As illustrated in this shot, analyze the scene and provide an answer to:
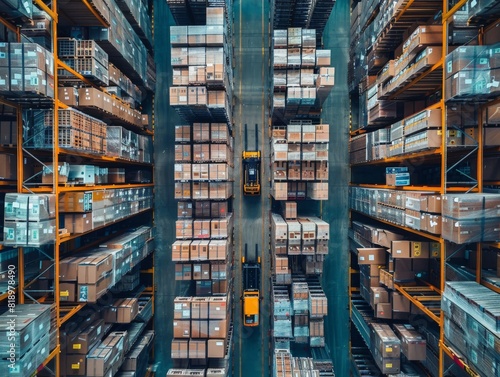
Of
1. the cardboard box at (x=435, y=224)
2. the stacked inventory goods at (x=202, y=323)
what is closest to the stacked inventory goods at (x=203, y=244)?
the stacked inventory goods at (x=202, y=323)

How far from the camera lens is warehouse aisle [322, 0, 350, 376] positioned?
13.7m

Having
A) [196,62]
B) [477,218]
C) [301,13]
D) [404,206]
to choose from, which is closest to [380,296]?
[404,206]

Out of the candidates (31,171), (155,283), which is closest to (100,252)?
(31,171)

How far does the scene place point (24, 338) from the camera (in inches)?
240

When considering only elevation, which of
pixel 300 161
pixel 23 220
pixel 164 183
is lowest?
pixel 23 220

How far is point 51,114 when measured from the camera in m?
7.33

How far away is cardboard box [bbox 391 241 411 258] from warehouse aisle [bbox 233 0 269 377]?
577 cm

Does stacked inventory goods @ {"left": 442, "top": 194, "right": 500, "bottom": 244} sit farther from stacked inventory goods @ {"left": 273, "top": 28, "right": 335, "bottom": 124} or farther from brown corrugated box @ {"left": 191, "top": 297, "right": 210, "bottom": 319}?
brown corrugated box @ {"left": 191, "top": 297, "right": 210, "bottom": 319}

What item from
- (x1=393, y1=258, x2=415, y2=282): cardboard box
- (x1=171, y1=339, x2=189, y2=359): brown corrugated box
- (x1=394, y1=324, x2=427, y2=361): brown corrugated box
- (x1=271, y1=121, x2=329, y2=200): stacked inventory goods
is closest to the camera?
(x1=394, y1=324, x2=427, y2=361): brown corrugated box

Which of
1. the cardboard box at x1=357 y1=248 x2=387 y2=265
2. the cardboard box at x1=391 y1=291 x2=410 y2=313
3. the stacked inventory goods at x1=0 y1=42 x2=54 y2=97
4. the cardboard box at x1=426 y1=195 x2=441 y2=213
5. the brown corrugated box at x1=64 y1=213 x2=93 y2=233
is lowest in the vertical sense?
the cardboard box at x1=391 y1=291 x2=410 y2=313

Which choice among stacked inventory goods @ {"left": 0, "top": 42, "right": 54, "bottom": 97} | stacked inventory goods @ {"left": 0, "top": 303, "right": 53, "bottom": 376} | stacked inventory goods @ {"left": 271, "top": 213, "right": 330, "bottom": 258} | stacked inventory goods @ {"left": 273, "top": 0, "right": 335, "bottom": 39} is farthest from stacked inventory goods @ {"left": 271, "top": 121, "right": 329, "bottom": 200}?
stacked inventory goods @ {"left": 0, "top": 303, "right": 53, "bottom": 376}

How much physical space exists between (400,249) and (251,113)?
313 inches

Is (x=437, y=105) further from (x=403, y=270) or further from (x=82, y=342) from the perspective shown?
(x=82, y=342)

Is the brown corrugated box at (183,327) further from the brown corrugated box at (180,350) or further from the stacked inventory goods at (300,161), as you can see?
the stacked inventory goods at (300,161)
